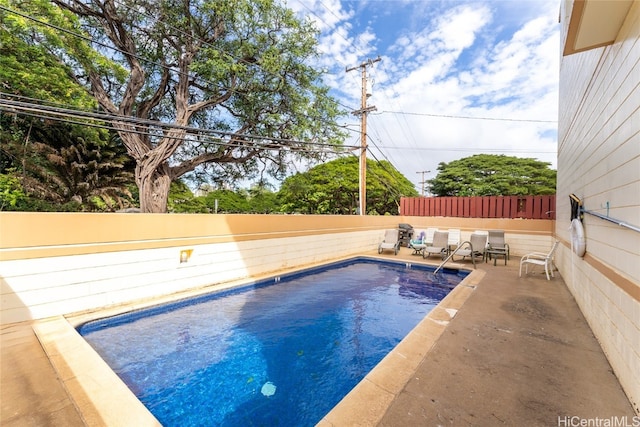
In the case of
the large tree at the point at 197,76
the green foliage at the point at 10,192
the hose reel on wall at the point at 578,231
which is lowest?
the hose reel on wall at the point at 578,231

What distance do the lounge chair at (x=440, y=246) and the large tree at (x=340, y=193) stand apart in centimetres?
1124

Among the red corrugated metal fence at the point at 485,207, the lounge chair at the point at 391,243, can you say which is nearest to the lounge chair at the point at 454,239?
the red corrugated metal fence at the point at 485,207

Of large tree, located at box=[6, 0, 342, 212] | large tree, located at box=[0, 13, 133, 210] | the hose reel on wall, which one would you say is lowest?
the hose reel on wall

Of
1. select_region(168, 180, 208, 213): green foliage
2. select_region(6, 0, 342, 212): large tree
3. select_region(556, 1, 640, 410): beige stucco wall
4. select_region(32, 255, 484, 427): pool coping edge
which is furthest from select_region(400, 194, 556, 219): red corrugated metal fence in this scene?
select_region(168, 180, 208, 213): green foliage

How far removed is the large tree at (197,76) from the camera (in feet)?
34.0

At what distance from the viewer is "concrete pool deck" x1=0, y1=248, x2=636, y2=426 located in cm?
195

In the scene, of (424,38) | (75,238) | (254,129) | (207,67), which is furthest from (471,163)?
(75,238)

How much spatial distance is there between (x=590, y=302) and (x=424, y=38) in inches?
411

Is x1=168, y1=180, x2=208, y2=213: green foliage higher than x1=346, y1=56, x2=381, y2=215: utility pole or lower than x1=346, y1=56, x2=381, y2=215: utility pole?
lower

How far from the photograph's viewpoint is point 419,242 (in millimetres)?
10438

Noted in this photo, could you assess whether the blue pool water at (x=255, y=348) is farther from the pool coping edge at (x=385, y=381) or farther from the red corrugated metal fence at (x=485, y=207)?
the red corrugated metal fence at (x=485, y=207)

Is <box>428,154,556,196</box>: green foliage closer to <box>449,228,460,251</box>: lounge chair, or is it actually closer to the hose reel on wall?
<box>449,228,460,251</box>: lounge chair

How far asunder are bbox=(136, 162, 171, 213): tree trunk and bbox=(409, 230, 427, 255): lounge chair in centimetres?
1063

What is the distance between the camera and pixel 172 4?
417 inches
